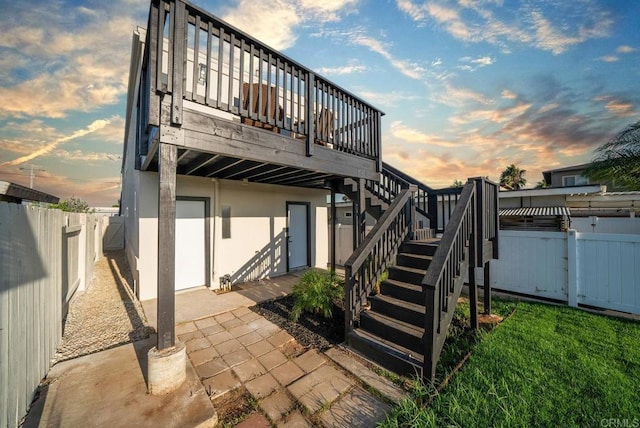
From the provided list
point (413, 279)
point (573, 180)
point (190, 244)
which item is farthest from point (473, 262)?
point (573, 180)

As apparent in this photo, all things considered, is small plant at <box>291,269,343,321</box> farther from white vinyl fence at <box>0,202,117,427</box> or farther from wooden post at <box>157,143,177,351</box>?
white vinyl fence at <box>0,202,117,427</box>

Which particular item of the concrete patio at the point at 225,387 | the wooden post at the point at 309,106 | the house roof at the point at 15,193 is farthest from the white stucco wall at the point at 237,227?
the wooden post at the point at 309,106

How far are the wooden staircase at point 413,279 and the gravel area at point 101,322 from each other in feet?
10.2

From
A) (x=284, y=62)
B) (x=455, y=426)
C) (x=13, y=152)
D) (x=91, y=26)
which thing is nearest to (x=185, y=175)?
(x=284, y=62)

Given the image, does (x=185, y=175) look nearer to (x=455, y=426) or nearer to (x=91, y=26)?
(x=91, y=26)

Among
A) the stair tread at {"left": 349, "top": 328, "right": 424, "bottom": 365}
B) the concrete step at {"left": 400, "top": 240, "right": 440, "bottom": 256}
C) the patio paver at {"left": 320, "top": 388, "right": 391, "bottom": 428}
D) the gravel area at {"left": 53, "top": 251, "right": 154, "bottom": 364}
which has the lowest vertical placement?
the patio paver at {"left": 320, "top": 388, "right": 391, "bottom": 428}

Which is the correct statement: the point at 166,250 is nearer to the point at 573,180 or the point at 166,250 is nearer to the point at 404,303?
the point at 404,303

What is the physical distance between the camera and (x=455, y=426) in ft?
5.50

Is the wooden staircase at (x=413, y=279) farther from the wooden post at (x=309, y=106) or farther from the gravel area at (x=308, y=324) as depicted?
the wooden post at (x=309, y=106)

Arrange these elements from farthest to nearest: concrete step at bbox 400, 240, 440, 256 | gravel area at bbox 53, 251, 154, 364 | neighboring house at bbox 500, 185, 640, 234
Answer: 1. neighboring house at bbox 500, 185, 640, 234
2. concrete step at bbox 400, 240, 440, 256
3. gravel area at bbox 53, 251, 154, 364

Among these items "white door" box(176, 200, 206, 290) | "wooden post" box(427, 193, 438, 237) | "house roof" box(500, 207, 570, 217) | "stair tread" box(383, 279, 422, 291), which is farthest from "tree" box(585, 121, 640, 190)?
"white door" box(176, 200, 206, 290)

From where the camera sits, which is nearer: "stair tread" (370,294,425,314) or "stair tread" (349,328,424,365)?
"stair tread" (349,328,424,365)

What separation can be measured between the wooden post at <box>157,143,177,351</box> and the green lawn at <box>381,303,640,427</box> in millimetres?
2129

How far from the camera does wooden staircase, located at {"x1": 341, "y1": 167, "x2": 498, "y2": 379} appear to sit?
241cm
